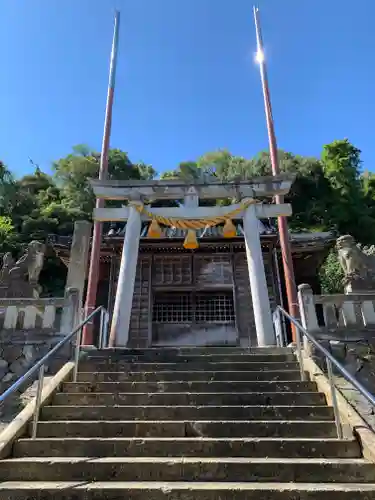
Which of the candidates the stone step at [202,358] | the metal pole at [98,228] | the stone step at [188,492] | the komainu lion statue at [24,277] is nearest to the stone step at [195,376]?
the stone step at [202,358]

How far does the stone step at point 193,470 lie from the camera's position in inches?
147

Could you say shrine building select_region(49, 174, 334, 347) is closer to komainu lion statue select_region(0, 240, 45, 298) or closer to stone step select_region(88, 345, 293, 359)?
komainu lion statue select_region(0, 240, 45, 298)

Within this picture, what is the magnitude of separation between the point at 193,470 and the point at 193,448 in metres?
0.43

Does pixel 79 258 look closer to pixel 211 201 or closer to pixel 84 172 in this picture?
pixel 211 201

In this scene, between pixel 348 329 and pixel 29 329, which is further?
pixel 29 329

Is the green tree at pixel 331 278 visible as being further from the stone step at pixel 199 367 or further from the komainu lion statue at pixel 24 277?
the komainu lion statue at pixel 24 277

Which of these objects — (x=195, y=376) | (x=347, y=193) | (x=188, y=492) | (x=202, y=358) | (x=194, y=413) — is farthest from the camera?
(x=347, y=193)

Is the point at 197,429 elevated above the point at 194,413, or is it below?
below

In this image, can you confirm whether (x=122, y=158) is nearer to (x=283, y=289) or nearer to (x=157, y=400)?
(x=283, y=289)

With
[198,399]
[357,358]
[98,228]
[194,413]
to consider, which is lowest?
[194,413]

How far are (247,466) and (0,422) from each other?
4138 millimetres

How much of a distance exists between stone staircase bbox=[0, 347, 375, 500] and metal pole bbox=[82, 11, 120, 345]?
10.7 feet

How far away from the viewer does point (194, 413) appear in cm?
495

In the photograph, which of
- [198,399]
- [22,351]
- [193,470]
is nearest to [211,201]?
[22,351]
